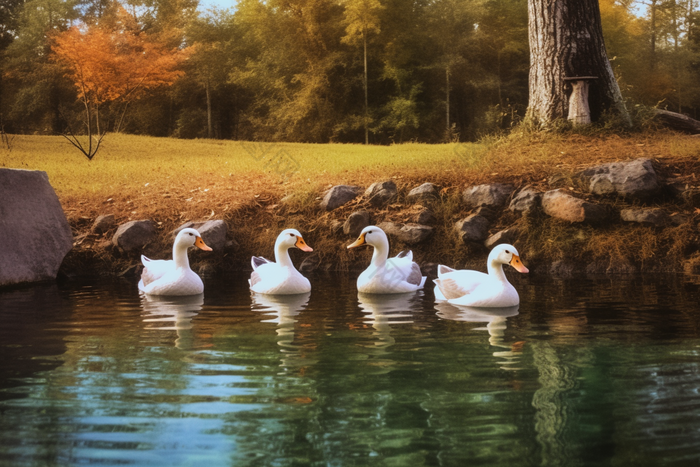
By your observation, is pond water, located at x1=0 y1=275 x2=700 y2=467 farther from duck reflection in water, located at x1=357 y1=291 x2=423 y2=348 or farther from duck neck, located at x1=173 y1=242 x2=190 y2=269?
duck neck, located at x1=173 y1=242 x2=190 y2=269

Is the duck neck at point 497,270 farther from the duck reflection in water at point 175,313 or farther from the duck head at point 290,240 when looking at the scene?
the duck reflection in water at point 175,313

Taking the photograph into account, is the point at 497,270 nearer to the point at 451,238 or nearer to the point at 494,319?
the point at 494,319

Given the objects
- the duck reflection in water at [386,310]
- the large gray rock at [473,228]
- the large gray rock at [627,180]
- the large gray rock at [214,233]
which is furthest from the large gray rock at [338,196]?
the large gray rock at [627,180]

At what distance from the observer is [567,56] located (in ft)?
42.4

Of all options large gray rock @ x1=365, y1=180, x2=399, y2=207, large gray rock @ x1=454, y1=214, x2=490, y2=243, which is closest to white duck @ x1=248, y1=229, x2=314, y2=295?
large gray rock @ x1=454, y1=214, x2=490, y2=243

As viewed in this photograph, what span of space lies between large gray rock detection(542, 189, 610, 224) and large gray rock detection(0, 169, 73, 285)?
22.5ft

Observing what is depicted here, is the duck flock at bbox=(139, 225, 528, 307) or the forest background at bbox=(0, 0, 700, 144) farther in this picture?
the forest background at bbox=(0, 0, 700, 144)

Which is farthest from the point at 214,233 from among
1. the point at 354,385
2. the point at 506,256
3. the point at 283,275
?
the point at 354,385

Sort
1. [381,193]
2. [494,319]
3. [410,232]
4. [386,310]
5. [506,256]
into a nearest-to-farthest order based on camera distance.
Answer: [494,319], [386,310], [506,256], [410,232], [381,193]

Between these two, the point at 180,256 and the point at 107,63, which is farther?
the point at 107,63

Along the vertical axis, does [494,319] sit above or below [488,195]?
below

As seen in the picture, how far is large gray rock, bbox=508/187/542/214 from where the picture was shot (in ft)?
32.6

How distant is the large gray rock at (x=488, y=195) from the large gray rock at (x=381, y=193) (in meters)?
1.09

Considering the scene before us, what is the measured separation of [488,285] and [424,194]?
3.87 m
